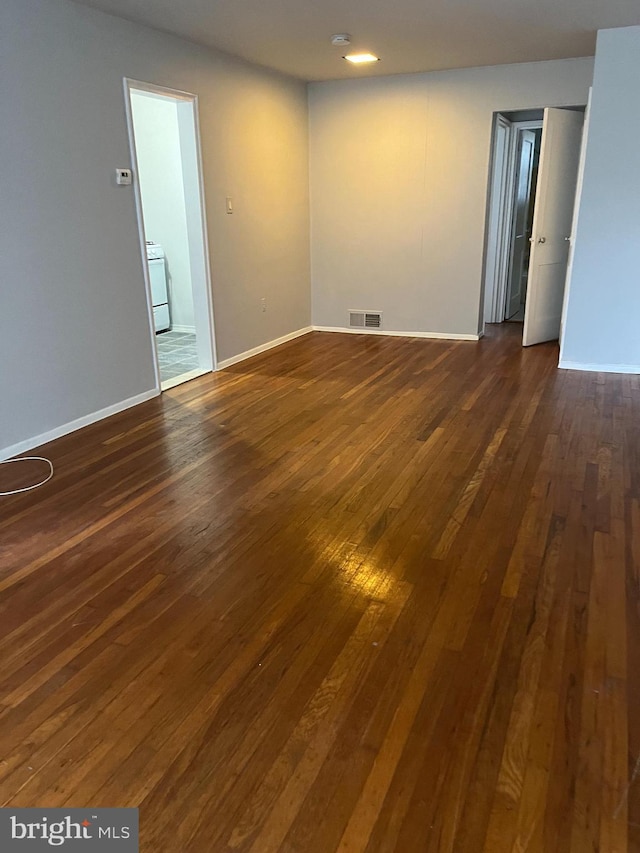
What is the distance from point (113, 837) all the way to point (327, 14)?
4388 mm

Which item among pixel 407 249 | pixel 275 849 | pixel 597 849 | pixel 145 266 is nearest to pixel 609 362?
pixel 407 249

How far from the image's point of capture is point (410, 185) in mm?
6250

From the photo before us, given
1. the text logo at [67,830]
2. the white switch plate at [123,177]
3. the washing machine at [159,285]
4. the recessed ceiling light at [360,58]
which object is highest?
the recessed ceiling light at [360,58]

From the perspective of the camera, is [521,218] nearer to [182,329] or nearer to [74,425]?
[182,329]

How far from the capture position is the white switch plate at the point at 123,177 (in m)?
4.09

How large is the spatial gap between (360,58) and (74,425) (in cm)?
383

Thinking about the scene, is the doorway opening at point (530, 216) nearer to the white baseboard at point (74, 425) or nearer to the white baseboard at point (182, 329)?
the white baseboard at point (182, 329)

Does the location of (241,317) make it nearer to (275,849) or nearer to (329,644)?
(329,644)

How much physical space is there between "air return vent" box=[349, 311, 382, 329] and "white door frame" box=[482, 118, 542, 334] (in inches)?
44.5

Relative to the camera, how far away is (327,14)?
3.94m

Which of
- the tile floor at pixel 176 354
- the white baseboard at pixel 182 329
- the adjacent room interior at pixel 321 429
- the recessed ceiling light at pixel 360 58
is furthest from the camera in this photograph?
the white baseboard at pixel 182 329

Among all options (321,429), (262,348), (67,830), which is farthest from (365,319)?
(67,830)

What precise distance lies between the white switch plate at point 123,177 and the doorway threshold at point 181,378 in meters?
1.50

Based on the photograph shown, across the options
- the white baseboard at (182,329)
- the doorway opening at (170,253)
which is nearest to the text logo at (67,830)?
the doorway opening at (170,253)
